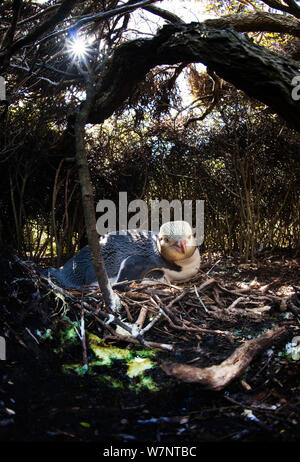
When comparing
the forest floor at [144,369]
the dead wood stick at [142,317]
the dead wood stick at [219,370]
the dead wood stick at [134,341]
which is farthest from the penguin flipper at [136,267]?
the dead wood stick at [219,370]

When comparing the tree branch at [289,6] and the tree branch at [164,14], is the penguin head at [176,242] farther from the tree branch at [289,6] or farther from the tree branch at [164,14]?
the tree branch at [289,6]

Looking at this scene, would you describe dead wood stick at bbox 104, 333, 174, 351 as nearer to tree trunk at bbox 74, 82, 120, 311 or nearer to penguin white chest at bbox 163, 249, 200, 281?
tree trunk at bbox 74, 82, 120, 311

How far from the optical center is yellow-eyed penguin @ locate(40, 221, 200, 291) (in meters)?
3.36

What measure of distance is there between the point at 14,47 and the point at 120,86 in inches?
68.7

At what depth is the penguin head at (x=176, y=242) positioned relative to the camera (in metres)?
3.31

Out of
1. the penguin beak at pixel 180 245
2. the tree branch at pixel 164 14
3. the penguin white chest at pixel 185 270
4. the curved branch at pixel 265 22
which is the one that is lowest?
the penguin white chest at pixel 185 270

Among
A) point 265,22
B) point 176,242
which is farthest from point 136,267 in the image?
Answer: point 265,22

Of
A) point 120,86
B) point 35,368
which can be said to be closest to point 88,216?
point 35,368

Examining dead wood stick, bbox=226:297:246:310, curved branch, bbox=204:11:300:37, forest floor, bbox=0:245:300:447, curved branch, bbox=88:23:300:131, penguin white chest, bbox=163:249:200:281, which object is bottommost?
forest floor, bbox=0:245:300:447

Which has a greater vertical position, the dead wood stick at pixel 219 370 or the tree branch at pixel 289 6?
the tree branch at pixel 289 6

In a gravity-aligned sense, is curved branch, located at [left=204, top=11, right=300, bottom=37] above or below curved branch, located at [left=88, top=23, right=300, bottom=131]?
above

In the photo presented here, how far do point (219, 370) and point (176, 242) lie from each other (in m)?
1.67

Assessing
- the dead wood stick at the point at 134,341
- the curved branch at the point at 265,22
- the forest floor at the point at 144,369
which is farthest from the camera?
the curved branch at the point at 265,22

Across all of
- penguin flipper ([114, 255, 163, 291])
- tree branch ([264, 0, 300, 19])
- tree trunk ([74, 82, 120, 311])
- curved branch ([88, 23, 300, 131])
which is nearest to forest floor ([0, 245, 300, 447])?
tree trunk ([74, 82, 120, 311])
